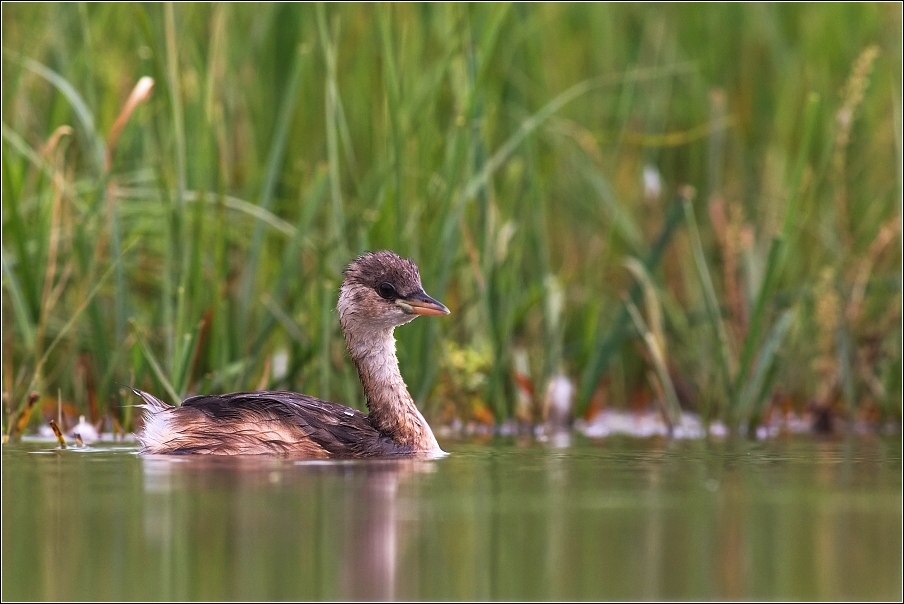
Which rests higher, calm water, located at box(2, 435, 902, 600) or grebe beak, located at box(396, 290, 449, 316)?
grebe beak, located at box(396, 290, 449, 316)

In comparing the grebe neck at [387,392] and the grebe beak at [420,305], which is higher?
the grebe beak at [420,305]

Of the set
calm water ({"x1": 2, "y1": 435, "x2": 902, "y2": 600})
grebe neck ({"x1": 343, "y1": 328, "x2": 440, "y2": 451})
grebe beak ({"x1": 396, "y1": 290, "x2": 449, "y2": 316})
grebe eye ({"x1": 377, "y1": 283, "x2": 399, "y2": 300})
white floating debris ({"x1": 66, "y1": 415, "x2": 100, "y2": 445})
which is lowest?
calm water ({"x1": 2, "y1": 435, "x2": 902, "y2": 600})

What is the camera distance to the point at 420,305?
287 inches

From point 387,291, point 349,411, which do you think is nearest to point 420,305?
point 387,291

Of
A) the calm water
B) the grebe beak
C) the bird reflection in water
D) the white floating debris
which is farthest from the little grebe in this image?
the white floating debris

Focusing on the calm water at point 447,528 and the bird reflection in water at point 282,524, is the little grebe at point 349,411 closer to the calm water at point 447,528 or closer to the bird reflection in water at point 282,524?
the calm water at point 447,528

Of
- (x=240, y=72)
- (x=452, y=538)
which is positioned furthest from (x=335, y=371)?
(x=452, y=538)

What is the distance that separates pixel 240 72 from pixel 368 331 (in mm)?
2640

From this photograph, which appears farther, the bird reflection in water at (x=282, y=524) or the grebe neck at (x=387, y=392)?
the grebe neck at (x=387, y=392)

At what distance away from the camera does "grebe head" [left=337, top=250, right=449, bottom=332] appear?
732 cm

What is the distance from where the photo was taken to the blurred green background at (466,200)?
7.96 meters

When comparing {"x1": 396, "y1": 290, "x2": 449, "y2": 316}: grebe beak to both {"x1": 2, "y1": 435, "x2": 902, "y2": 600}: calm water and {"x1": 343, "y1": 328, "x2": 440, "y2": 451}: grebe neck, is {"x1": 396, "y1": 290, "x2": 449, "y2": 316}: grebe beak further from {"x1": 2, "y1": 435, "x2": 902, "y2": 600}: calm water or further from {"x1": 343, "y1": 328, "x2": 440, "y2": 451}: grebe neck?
{"x1": 2, "y1": 435, "x2": 902, "y2": 600}: calm water

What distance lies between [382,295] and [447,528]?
2.54m

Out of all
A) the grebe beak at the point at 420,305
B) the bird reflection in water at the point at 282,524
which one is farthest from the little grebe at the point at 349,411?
the bird reflection in water at the point at 282,524
